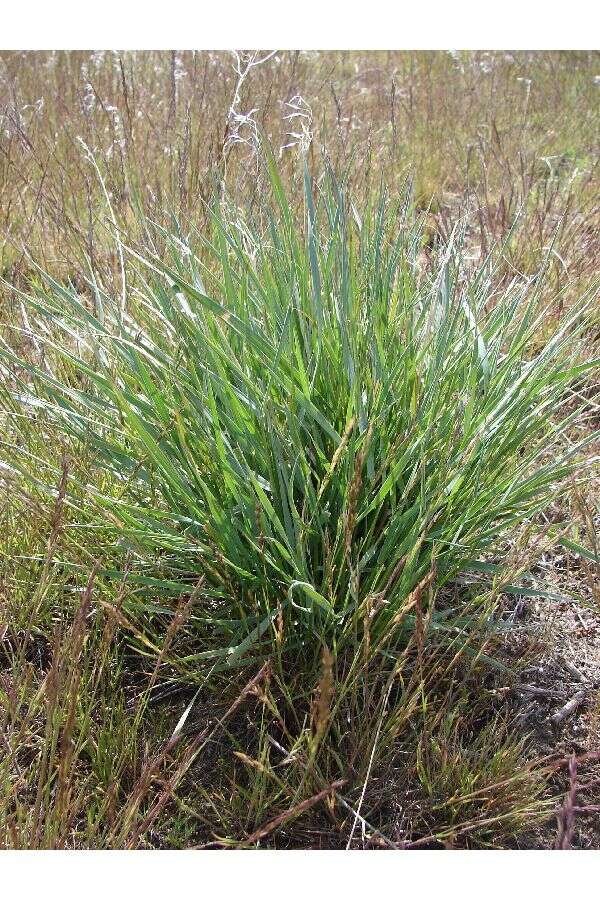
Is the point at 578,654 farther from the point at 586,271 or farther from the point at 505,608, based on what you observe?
Answer: the point at 586,271

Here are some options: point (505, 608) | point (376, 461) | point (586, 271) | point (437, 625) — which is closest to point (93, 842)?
point (437, 625)

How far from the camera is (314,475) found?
162 centimetres

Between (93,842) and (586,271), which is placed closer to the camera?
(93,842)

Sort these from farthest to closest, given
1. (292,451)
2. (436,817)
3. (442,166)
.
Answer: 1. (442,166)
2. (292,451)
3. (436,817)

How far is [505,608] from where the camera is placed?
1881 millimetres

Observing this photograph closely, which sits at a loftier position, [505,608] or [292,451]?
[292,451]

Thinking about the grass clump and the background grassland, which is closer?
the background grassland

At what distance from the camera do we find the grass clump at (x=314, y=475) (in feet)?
4.82

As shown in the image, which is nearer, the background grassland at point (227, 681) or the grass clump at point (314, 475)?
the background grassland at point (227, 681)

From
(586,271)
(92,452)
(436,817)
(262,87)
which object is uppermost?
(262,87)

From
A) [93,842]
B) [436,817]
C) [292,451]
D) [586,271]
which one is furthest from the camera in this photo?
[586,271]

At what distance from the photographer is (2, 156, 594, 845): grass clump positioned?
57.8 inches

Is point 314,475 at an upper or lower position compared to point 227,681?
upper

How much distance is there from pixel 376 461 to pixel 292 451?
0.59 feet
